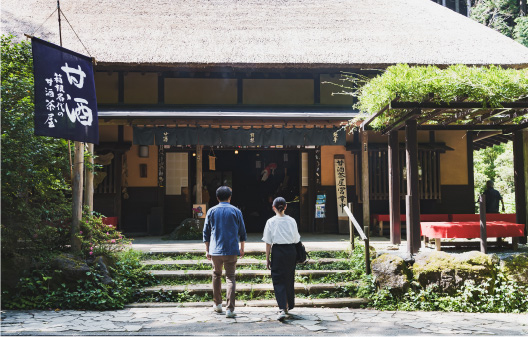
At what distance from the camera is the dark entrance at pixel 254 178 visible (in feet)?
47.6

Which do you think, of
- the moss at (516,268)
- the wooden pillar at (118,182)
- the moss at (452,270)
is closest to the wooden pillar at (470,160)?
the moss at (516,268)

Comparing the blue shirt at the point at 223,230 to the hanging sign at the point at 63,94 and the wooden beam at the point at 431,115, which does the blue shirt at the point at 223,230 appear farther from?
the wooden beam at the point at 431,115

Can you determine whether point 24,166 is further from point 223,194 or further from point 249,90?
point 249,90

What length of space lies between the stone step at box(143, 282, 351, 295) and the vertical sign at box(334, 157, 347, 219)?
4.95 meters

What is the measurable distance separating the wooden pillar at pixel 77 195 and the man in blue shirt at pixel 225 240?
8.14 ft

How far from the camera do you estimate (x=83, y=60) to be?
7.12 m

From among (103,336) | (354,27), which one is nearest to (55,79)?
(103,336)

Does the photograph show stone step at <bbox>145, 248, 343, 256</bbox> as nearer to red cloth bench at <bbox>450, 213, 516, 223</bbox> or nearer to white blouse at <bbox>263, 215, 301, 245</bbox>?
white blouse at <bbox>263, 215, 301, 245</bbox>

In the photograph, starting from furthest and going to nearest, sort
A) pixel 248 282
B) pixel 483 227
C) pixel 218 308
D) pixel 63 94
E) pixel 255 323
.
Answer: pixel 483 227 → pixel 248 282 → pixel 63 94 → pixel 218 308 → pixel 255 323

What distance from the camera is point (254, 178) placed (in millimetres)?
15344

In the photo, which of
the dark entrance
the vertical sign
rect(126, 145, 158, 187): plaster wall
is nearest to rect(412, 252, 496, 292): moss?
the vertical sign

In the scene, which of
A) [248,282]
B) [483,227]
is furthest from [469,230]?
[248,282]

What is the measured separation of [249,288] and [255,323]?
57.9 inches

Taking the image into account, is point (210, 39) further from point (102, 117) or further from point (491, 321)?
point (491, 321)
